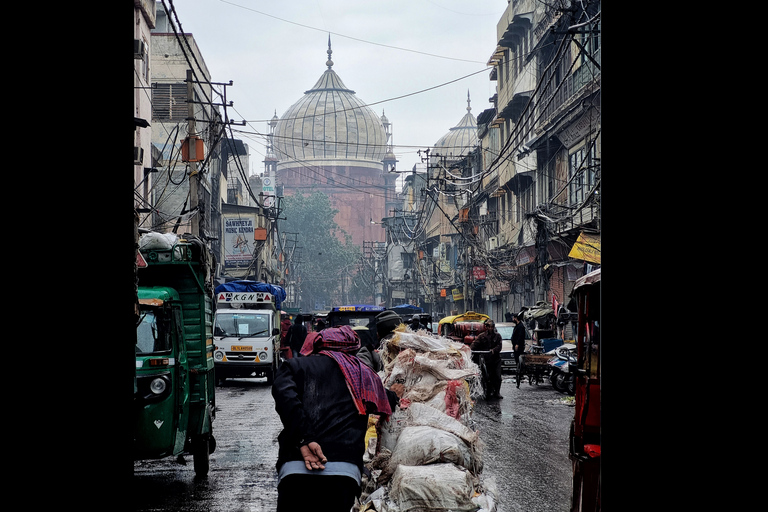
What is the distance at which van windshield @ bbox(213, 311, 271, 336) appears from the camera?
2409 centimetres

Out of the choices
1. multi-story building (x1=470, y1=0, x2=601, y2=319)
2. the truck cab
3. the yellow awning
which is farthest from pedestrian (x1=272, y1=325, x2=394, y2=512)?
the yellow awning

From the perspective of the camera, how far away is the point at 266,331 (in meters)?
24.0

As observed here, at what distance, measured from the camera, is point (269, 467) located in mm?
10367

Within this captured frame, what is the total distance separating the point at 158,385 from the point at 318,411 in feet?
14.6

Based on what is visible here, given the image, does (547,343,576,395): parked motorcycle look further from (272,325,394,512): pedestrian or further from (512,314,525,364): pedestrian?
(272,325,394,512): pedestrian

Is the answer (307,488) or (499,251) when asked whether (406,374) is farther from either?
(499,251)

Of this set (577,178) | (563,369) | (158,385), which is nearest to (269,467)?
(158,385)

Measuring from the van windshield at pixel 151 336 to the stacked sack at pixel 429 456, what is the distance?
2647 millimetres

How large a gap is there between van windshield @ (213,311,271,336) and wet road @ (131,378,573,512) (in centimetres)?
637

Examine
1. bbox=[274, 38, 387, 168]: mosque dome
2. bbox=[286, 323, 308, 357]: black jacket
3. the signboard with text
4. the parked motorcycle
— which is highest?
bbox=[274, 38, 387, 168]: mosque dome

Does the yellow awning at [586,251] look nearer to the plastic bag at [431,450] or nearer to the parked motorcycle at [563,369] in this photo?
the parked motorcycle at [563,369]
